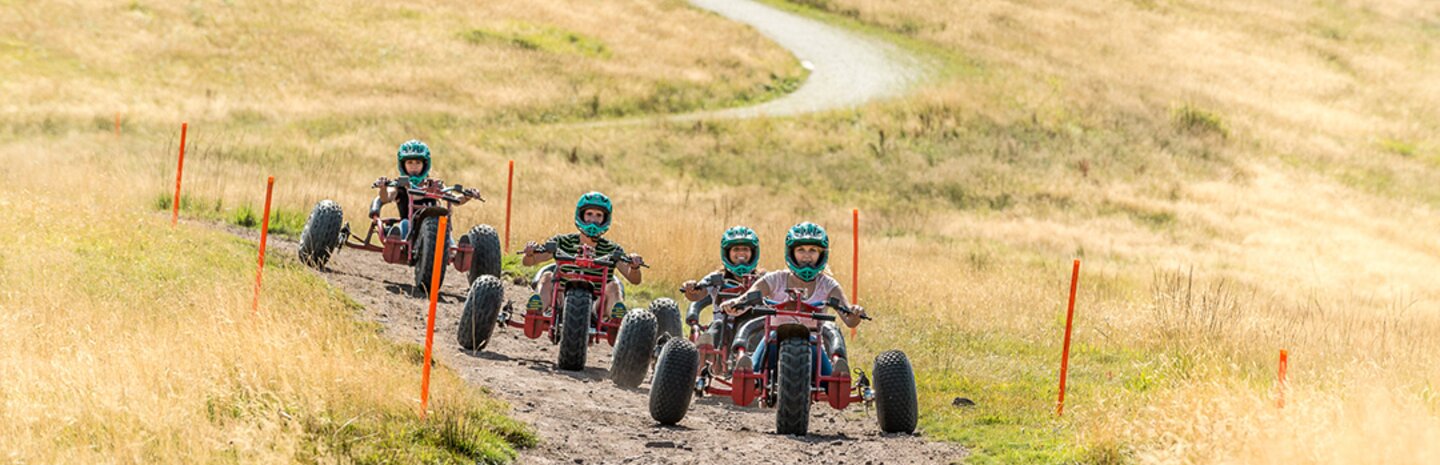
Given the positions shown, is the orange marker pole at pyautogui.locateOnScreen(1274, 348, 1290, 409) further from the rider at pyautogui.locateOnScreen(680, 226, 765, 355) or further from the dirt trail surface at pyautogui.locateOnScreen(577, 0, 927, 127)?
the dirt trail surface at pyautogui.locateOnScreen(577, 0, 927, 127)

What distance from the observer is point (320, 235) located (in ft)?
65.4

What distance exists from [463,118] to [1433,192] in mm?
28599

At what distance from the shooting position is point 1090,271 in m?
27.5

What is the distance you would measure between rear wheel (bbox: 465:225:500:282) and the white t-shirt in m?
6.38

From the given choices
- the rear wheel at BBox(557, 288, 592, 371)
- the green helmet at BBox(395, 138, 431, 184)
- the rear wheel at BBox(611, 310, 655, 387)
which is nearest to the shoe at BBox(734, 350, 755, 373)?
the rear wheel at BBox(611, 310, 655, 387)

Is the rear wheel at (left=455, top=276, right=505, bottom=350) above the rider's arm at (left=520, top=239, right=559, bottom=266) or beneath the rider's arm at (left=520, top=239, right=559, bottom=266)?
beneath

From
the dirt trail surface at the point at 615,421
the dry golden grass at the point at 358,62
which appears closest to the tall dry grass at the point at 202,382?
the dirt trail surface at the point at 615,421

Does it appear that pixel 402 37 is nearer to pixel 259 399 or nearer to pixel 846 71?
pixel 846 71

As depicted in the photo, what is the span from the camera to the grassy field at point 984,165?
13.9 meters

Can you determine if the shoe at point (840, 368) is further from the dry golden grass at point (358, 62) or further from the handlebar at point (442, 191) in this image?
the dry golden grass at point (358, 62)

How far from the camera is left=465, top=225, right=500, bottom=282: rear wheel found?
19.5 meters

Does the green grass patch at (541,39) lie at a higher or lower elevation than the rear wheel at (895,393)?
higher

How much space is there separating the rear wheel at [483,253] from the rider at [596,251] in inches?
120

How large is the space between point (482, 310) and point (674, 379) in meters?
3.81
